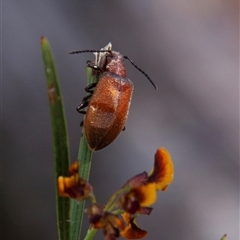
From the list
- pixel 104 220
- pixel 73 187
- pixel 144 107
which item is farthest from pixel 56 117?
pixel 144 107

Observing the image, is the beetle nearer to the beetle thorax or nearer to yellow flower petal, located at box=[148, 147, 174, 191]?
the beetle thorax

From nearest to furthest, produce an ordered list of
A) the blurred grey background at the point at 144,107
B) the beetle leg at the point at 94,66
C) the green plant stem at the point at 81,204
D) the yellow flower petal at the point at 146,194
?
the yellow flower petal at the point at 146,194
the green plant stem at the point at 81,204
the beetle leg at the point at 94,66
the blurred grey background at the point at 144,107

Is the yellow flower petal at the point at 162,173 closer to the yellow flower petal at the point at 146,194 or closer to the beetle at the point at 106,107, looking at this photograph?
the yellow flower petal at the point at 146,194

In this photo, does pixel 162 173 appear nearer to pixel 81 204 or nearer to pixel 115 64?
pixel 81 204

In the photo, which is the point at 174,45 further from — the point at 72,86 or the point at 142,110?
the point at 72,86

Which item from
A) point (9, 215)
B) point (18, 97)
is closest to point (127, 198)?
point (9, 215)

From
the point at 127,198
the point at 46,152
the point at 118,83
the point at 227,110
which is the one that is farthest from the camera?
the point at 227,110

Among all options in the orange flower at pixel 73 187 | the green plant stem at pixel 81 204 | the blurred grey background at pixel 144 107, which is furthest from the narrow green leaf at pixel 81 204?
the blurred grey background at pixel 144 107
